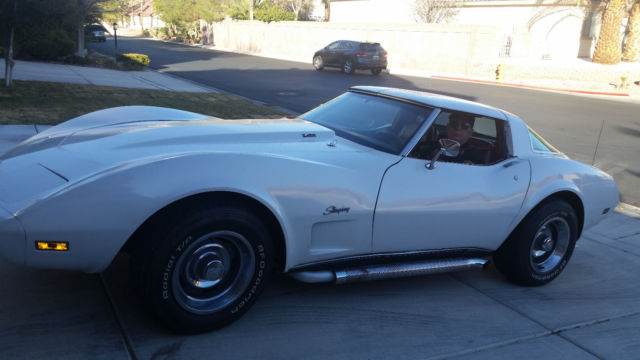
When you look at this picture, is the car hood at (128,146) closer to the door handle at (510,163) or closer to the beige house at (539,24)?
the door handle at (510,163)

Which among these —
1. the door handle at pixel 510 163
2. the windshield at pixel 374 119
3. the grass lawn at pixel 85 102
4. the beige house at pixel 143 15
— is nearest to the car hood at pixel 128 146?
the windshield at pixel 374 119

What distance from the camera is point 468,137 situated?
14.1ft

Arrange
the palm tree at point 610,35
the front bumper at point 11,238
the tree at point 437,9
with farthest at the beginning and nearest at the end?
the tree at point 437,9 → the palm tree at point 610,35 → the front bumper at point 11,238

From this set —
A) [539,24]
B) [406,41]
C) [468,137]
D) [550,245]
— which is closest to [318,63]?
[406,41]

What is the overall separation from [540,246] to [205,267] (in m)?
2.86

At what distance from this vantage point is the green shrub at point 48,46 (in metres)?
20.4

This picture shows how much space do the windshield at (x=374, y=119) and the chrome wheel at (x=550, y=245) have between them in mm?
1452

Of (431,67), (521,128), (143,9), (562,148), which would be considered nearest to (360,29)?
(431,67)

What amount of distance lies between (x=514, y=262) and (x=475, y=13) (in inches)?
1519

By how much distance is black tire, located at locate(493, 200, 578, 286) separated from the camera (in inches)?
165

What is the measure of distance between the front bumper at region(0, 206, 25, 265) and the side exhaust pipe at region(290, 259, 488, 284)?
1515mm

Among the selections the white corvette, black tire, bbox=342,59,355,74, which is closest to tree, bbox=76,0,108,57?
black tire, bbox=342,59,355,74

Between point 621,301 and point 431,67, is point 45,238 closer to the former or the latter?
point 621,301

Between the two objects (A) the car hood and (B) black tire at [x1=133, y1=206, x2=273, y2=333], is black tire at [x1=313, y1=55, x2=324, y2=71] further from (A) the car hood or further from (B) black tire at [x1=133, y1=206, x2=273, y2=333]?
(B) black tire at [x1=133, y1=206, x2=273, y2=333]
